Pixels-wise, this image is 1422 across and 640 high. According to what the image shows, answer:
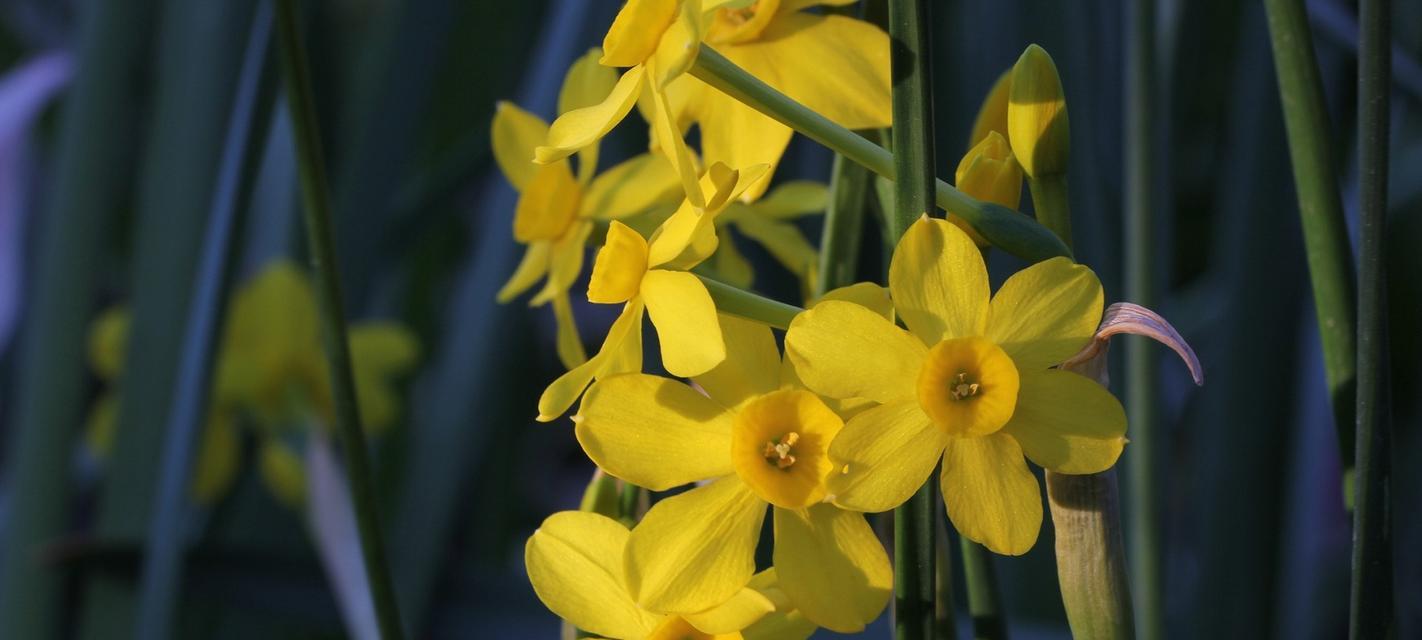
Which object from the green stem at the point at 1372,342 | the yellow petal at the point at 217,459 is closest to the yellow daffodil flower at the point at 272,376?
the yellow petal at the point at 217,459

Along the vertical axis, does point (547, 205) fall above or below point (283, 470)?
above

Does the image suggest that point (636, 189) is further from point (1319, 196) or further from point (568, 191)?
point (1319, 196)

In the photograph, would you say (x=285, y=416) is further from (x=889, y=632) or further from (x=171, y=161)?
(x=889, y=632)

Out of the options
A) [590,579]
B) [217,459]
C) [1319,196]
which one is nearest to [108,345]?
[217,459]

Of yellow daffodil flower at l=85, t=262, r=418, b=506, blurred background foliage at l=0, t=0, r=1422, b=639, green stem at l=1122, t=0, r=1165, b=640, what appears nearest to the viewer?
green stem at l=1122, t=0, r=1165, b=640

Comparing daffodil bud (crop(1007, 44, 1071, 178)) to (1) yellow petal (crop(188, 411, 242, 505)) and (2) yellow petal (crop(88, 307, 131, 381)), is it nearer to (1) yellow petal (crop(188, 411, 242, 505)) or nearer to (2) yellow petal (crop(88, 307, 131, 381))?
(1) yellow petal (crop(188, 411, 242, 505))

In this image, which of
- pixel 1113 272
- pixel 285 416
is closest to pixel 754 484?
pixel 1113 272

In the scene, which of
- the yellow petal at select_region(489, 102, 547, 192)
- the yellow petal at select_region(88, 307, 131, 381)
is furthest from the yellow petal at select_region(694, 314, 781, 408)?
the yellow petal at select_region(88, 307, 131, 381)
